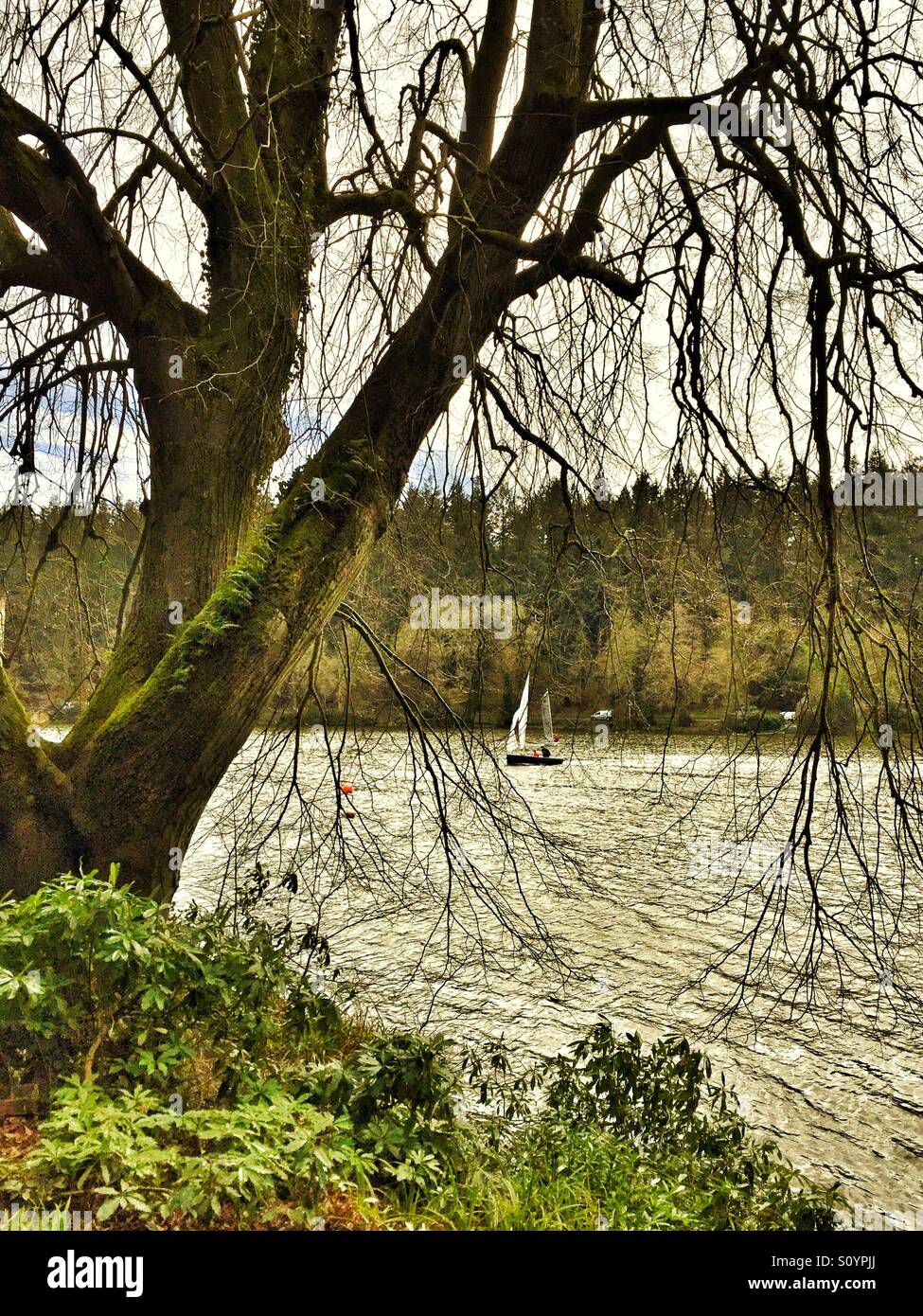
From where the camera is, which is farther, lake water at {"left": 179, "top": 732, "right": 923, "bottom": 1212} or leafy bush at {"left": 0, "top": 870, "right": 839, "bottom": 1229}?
lake water at {"left": 179, "top": 732, "right": 923, "bottom": 1212}

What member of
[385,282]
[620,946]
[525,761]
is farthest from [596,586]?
[525,761]

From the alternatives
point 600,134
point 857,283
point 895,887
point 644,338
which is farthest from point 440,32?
point 895,887

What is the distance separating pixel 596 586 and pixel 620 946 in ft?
16.7

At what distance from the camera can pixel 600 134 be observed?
3082 millimetres

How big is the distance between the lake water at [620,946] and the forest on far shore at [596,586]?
0.29m

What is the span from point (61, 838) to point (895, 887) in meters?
8.22

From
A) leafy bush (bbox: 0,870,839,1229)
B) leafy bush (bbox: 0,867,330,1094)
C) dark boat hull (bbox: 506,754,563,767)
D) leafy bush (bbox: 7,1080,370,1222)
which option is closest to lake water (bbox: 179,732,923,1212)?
leafy bush (bbox: 0,870,839,1229)

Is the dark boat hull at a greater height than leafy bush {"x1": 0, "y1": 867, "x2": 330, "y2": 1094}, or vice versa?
leafy bush {"x1": 0, "y1": 867, "x2": 330, "y2": 1094}

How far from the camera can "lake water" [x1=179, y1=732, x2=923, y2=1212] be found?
3.96 meters

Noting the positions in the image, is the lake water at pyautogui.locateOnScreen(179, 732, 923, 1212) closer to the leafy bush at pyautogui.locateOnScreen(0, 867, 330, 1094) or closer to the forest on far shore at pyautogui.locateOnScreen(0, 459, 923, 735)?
the forest on far shore at pyautogui.locateOnScreen(0, 459, 923, 735)

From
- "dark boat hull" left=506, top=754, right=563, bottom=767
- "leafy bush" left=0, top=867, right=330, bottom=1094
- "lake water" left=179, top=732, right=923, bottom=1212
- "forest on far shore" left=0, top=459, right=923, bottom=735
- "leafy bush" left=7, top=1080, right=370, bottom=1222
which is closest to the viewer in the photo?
"leafy bush" left=7, top=1080, right=370, bottom=1222

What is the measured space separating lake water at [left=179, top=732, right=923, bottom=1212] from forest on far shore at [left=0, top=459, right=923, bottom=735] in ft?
0.96

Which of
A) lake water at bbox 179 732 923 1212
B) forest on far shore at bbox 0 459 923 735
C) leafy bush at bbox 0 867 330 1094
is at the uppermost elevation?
forest on far shore at bbox 0 459 923 735

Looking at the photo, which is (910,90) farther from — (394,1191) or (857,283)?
(394,1191)
